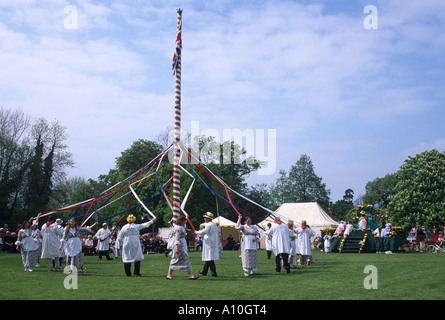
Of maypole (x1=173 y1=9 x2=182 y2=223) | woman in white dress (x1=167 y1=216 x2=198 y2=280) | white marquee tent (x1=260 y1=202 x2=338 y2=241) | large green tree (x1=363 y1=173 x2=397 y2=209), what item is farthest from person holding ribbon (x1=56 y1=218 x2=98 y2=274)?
large green tree (x1=363 y1=173 x2=397 y2=209)

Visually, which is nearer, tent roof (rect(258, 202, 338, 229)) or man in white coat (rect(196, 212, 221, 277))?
man in white coat (rect(196, 212, 221, 277))

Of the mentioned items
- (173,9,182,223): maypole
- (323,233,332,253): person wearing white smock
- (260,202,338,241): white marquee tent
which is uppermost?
(173,9,182,223): maypole

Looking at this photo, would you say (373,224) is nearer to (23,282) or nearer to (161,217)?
(23,282)

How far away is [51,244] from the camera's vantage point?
16.0 metres

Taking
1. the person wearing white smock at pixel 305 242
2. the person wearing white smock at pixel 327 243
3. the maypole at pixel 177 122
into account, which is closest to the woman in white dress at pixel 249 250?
the maypole at pixel 177 122

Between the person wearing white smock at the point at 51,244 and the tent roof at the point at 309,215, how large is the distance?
2388 centimetres

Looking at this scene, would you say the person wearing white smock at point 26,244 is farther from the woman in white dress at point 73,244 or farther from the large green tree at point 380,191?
the large green tree at point 380,191

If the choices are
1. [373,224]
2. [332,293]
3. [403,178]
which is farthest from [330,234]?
[332,293]

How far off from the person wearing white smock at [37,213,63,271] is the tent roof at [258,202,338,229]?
23.9m

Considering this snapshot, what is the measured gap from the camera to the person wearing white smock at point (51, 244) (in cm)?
1579

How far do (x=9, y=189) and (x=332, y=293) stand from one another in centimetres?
4083

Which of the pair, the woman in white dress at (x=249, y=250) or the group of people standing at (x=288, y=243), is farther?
the group of people standing at (x=288, y=243)

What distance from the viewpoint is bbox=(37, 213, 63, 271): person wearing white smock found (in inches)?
622

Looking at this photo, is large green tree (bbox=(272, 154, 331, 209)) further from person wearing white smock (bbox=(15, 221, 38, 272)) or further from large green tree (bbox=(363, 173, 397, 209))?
person wearing white smock (bbox=(15, 221, 38, 272))
